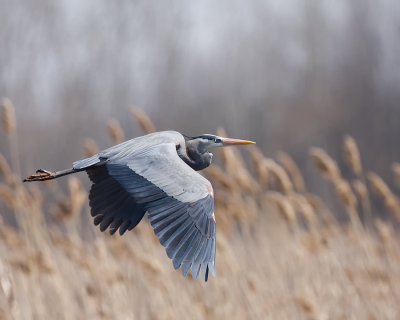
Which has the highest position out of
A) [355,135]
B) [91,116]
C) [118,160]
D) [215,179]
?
[118,160]

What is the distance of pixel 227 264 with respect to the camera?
3941 mm

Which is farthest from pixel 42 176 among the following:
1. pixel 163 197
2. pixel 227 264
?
pixel 227 264

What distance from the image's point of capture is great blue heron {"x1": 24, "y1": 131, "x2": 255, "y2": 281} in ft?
8.01

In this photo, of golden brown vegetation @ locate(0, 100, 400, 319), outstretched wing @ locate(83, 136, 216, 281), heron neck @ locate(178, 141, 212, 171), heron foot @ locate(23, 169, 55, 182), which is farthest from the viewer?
golden brown vegetation @ locate(0, 100, 400, 319)

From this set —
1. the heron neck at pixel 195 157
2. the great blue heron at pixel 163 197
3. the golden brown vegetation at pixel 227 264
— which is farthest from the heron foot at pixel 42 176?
the golden brown vegetation at pixel 227 264

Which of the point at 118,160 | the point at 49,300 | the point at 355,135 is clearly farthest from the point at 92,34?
the point at 118,160

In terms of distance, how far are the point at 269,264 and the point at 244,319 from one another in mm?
406

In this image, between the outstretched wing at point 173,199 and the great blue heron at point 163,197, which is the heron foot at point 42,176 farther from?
the outstretched wing at point 173,199

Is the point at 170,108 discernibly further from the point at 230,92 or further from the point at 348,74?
the point at 348,74

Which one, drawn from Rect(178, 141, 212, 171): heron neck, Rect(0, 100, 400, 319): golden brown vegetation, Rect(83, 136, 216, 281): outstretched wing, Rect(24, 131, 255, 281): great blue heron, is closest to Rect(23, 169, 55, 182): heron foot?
Rect(24, 131, 255, 281): great blue heron

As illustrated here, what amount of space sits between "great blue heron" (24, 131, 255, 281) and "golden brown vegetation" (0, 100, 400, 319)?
82 cm

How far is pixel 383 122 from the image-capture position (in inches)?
484

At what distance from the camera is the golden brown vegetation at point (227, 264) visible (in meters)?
3.82

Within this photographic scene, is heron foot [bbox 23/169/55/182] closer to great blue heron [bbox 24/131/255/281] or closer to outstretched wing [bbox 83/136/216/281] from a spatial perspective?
great blue heron [bbox 24/131/255/281]
